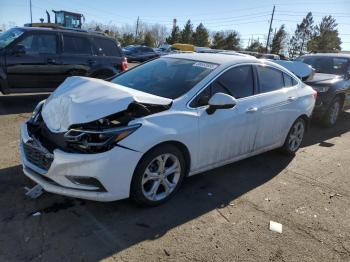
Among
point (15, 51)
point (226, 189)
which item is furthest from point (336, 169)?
point (15, 51)

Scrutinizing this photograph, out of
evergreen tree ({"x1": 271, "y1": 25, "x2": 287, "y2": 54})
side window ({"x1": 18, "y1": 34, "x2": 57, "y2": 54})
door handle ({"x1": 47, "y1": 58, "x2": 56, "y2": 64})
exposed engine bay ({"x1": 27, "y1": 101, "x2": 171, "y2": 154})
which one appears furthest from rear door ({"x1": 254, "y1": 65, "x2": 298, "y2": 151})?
evergreen tree ({"x1": 271, "y1": 25, "x2": 287, "y2": 54})

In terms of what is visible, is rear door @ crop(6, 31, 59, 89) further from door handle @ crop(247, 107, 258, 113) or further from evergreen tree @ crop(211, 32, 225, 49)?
evergreen tree @ crop(211, 32, 225, 49)

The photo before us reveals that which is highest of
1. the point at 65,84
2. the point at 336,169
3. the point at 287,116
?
the point at 65,84

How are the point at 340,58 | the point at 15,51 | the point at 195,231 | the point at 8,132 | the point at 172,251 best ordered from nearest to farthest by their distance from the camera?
1. the point at 172,251
2. the point at 195,231
3. the point at 8,132
4. the point at 15,51
5. the point at 340,58

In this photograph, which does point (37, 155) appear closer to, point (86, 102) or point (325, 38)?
point (86, 102)

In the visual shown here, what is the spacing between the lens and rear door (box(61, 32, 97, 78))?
29.0 feet

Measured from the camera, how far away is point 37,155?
371 cm

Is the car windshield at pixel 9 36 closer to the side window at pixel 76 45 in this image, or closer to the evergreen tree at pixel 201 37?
the side window at pixel 76 45

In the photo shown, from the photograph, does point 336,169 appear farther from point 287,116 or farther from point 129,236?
point 129,236

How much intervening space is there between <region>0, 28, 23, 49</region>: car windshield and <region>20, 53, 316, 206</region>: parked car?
4302 millimetres

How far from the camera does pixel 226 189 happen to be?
15.3 ft

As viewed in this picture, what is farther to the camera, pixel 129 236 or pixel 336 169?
pixel 336 169

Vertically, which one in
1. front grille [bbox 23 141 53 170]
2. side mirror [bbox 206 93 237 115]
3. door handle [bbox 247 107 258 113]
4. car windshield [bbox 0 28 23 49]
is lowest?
front grille [bbox 23 141 53 170]

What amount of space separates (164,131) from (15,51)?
5782 mm
